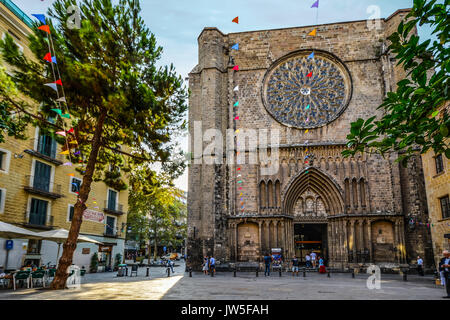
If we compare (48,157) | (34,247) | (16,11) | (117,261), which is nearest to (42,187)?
(48,157)

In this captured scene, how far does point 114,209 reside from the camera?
2555 cm

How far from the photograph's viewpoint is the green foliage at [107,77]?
34.2ft

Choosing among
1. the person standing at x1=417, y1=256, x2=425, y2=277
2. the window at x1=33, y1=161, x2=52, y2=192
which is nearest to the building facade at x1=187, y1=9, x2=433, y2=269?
the person standing at x1=417, y1=256, x2=425, y2=277

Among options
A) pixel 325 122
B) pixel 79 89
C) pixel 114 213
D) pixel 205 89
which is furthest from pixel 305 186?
pixel 79 89

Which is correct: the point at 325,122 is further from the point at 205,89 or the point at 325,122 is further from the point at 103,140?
the point at 103,140

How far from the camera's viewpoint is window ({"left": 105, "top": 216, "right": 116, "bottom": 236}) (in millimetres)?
24638

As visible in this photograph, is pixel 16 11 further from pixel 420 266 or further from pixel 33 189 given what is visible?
pixel 420 266

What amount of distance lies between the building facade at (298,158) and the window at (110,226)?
677cm

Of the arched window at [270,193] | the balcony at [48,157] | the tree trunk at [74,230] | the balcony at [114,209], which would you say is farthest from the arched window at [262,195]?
the tree trunk at [74,230]

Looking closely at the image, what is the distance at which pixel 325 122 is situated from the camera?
2286 cm

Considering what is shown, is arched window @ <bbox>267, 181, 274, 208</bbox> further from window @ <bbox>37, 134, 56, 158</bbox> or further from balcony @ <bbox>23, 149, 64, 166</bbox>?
window @ <bbox>37, 134, 56, 158</bbox>

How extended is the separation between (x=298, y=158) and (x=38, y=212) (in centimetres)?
1592
